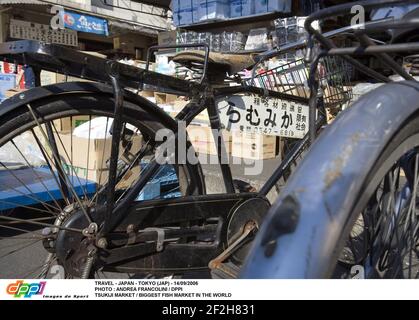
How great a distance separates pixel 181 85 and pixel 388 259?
1.25 meters

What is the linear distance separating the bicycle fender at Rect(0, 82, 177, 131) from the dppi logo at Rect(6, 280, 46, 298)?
703 millimetres

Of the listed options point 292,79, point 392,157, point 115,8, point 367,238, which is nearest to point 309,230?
point 392,157

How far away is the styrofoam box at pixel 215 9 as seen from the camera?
332 inches

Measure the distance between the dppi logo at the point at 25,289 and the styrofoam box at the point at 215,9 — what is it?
7.78 m

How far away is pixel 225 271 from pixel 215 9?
7.51 meters

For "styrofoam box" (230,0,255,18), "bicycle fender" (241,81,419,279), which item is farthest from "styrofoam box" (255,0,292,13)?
"bicycle fender" (241,81,419,279)

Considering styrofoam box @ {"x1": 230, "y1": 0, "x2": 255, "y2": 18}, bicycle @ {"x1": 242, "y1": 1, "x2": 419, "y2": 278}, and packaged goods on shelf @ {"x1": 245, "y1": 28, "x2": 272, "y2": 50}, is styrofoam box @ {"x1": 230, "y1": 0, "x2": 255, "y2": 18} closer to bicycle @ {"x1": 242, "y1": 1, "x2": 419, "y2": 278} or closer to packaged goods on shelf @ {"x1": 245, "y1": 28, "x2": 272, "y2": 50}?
packaged goods on shelf @ {"x1": 245, "y1": 28, "x2": 272, "y2": 50}

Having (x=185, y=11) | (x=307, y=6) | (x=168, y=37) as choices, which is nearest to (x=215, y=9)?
(x=185, y=11)

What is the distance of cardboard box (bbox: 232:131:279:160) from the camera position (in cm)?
529

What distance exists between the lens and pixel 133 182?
210 centimetres

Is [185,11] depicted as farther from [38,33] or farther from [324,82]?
[324,82]

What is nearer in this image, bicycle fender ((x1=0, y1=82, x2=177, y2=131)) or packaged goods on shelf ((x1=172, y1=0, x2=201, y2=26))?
bicycle fender ((x1=0, y1=82, x2=177, y2=131))

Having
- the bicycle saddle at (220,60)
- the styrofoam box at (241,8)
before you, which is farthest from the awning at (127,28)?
the bicycle saddle at (220,60)

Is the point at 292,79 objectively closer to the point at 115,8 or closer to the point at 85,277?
the point at 85,277
